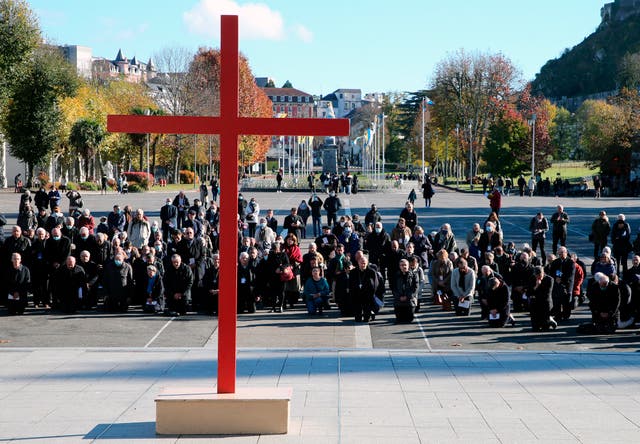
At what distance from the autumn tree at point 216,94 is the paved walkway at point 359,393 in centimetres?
6352

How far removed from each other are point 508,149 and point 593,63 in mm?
125935

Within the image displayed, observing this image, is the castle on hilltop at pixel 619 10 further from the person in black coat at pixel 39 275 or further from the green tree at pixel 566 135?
the person in black coat at pixel 39 275

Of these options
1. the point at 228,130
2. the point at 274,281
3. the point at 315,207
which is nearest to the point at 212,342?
the point at 274,281

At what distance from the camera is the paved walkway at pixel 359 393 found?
8312 mm

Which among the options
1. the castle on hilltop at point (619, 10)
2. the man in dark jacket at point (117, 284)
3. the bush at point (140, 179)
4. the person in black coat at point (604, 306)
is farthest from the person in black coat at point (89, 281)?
the castle on hilltop at point (619, 10)

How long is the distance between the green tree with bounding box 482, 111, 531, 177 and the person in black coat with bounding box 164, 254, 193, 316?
193ft

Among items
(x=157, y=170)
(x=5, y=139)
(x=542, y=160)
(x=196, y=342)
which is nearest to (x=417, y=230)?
(x=196, y=342)

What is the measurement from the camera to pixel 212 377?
11.2 meters

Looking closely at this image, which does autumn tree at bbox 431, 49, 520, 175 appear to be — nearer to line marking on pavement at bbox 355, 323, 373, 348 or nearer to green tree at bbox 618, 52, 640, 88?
green tree at bbox 618, 52, 640, 88

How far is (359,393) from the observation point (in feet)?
33.5

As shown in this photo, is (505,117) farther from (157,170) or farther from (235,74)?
(235,74)

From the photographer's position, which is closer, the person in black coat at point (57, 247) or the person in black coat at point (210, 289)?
the person in black coat at point (210, 289)

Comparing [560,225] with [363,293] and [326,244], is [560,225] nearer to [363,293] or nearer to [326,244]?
[326,244]

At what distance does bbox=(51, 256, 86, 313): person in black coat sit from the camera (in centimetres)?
1758
